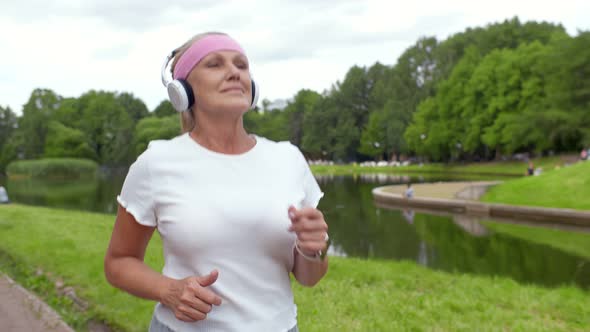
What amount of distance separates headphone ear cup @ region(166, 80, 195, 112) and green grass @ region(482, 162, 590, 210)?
59.1 ft

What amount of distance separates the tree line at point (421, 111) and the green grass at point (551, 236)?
84.8 feet

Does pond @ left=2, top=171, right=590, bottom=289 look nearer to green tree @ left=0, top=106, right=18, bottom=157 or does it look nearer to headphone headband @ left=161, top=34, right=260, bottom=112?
headphone headband @ left=161, top=34, right=260, bottom=112

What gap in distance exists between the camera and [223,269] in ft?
5.12

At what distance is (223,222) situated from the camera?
5.05 ft

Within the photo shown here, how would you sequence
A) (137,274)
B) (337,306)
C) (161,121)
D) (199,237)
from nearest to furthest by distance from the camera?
1. (199,237)
2. (137,274)
3. (337,306)
4. (161,121)

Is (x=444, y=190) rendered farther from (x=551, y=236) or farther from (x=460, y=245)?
(x=460, y=245)

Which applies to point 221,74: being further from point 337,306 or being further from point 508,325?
point 508,325

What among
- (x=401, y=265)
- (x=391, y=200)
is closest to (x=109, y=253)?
(x=401, y=265)

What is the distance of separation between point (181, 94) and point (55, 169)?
6881 cm

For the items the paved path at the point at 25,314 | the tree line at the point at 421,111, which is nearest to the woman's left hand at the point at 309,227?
the paved path at the point at 25,314

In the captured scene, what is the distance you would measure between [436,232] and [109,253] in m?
14.8

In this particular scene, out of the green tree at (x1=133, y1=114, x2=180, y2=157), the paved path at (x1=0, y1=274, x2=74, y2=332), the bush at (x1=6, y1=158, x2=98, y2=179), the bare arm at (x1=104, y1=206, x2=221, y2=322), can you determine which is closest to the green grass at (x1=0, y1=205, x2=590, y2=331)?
the paved path at (x1=0, y1=274, x2=74, y2=332)

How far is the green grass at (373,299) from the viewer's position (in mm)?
5188

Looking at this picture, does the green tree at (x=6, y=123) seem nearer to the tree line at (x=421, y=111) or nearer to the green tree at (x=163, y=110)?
the tree line at (x=421, y=111)
